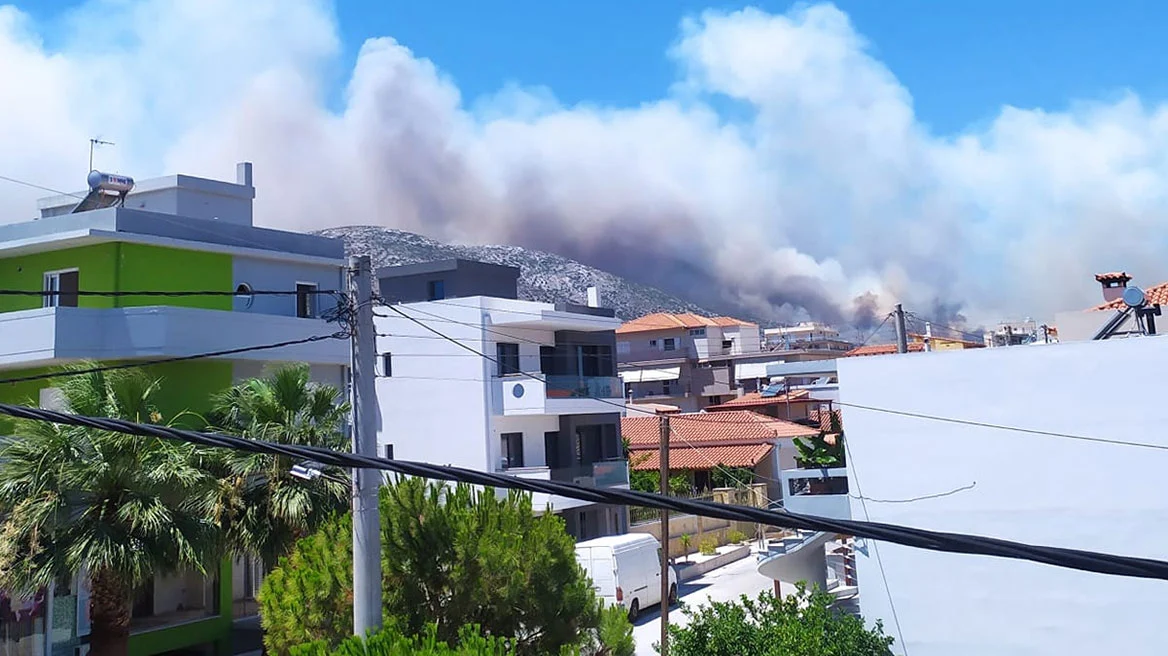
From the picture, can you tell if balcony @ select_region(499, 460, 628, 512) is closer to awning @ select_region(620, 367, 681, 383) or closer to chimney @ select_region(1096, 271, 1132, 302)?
chimney @ select_region(1096, 271, 1132, 302)

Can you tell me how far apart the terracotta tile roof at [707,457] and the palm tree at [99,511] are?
3110 cm

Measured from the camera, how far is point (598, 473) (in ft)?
115

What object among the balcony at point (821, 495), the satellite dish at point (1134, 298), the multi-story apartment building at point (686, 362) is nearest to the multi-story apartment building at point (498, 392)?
the balcony at point (821, 495)

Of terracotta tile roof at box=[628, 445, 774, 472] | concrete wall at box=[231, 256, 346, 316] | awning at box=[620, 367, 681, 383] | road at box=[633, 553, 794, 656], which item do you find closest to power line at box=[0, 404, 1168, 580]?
concrete wall at box=[231, 256, 346, 316]

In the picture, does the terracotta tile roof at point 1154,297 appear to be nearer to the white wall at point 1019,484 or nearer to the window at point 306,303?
the white wall at point 1019,484

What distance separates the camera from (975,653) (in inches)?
599

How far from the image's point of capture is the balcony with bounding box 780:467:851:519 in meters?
17.2

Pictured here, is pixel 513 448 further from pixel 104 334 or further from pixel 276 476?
pixel 276 476

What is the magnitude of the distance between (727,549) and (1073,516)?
28052 mm

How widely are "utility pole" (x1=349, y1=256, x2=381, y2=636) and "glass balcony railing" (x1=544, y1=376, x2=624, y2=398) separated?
20566 millimetres

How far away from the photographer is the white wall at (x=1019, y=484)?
1436 cm

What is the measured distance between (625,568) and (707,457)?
21.0 meters

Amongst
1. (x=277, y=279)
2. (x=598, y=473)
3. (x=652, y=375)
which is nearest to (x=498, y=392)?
(x=598, y=473)

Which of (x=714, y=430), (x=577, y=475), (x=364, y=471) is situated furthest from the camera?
(x=714, y=430)
